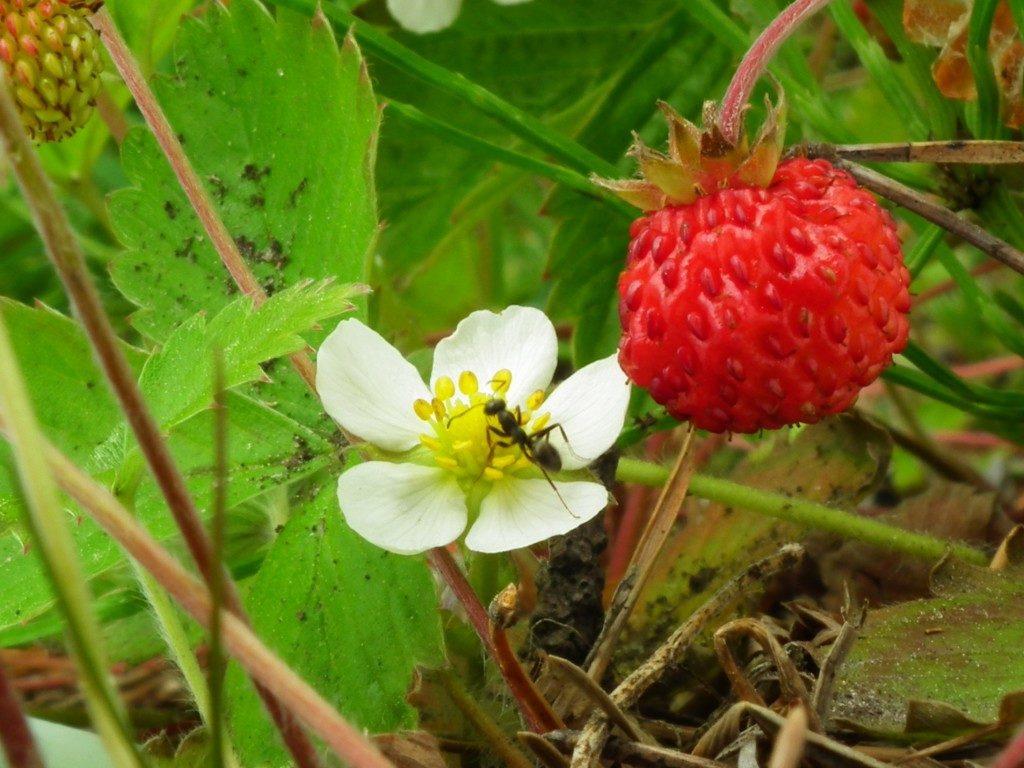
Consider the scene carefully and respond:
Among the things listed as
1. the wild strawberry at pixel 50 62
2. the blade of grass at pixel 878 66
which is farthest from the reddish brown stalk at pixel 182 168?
the blade of grass at pixel 878 66

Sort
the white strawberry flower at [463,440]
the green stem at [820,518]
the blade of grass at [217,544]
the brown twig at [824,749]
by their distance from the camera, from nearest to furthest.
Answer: the blade of grass at [217,544] < the brown twig at [824,749] < the white strawberry flower at [463,440] < the green stem at [820,518]

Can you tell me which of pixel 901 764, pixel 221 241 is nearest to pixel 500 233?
pixel 221 241

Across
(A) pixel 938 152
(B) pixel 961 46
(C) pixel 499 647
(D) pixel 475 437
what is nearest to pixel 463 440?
(D) pixel 475 437

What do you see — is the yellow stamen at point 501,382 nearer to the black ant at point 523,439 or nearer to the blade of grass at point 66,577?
the black ant at point 523,439

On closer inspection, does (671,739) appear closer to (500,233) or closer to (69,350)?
(69,350)

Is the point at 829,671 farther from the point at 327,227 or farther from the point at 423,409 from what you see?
the point at 327,227

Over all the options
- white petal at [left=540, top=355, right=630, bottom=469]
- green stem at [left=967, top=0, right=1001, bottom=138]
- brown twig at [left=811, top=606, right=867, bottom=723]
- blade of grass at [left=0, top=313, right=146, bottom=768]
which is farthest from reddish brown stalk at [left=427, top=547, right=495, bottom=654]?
green stem at [left=967, top=0, right=1001, bottom=138]
